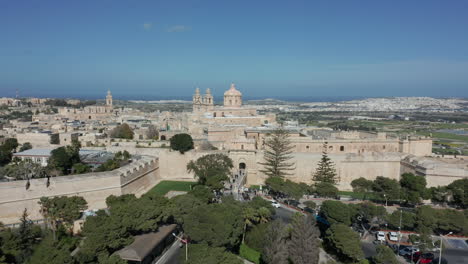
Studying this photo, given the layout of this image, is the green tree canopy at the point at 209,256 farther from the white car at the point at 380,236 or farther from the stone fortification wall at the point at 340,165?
the stone fortification wall at the point at 340,165

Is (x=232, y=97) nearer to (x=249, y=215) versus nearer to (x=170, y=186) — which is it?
(x=170, y=186)

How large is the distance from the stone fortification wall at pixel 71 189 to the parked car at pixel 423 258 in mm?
14357

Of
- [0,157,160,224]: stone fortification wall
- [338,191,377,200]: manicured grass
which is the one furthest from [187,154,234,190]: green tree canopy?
[338,191,377,200]: manicured grass

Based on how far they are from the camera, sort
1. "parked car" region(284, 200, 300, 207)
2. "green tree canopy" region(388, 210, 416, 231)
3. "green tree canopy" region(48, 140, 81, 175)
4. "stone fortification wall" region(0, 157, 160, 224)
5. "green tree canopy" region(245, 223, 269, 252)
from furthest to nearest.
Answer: "green tree canopy" region(48, 140, 81, 175)
"parked car" region(284, 200, 300, 207)
"stone fortification wall" region(0, 157, 160, 224)
"green tree canopy" region(388, 210, 416, 231)
"green tree canopy" region(245, 223, 269, 252)

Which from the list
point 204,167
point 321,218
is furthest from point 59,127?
point 321,218

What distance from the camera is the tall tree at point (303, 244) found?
478 inches

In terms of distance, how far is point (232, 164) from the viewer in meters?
22.9

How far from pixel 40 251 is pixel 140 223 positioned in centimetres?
356

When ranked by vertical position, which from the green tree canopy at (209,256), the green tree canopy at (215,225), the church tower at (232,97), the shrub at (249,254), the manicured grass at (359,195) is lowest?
the shrub at (249,254)

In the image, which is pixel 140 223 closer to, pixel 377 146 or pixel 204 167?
pixel 204 167

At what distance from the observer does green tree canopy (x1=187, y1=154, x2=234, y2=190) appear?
19781 millimetres

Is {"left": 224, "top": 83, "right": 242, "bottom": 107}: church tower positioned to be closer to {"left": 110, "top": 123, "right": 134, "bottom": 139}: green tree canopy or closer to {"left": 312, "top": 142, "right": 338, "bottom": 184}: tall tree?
{"left": 110, "top": 123, "right": 134, "bottom": 139}: green tree canopy

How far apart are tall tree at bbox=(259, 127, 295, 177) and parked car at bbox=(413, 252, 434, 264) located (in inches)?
424

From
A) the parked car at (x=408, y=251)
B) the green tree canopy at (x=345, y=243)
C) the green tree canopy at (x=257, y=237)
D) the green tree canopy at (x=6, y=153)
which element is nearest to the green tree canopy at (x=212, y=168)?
the green tree canopy at (x=257, y=237)
